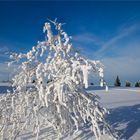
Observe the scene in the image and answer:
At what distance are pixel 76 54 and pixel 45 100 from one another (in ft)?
2.75

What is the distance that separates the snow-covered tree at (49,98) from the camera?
4.26m

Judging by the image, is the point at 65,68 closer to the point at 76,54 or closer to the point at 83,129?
the point at 76,54

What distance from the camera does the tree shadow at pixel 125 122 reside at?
5.17m

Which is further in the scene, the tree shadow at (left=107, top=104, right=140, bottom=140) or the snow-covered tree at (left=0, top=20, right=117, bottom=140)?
the tree shadow at (left=107, top=104, right=140, bottom=140)

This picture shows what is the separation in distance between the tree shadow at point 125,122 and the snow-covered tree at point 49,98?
0.75 meters

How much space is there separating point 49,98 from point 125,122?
2.37 metres

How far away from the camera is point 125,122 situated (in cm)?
603

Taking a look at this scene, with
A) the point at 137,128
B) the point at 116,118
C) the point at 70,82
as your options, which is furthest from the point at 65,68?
the point at 116,118

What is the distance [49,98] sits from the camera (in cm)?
429

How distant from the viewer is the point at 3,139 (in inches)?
182

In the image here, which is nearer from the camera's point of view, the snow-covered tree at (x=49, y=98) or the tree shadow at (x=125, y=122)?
the snow-covered tree at (x=49, y=98)

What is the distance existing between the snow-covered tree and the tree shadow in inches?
29.4

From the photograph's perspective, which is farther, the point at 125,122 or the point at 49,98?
the point at 125,122

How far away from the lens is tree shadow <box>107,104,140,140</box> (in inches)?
203
